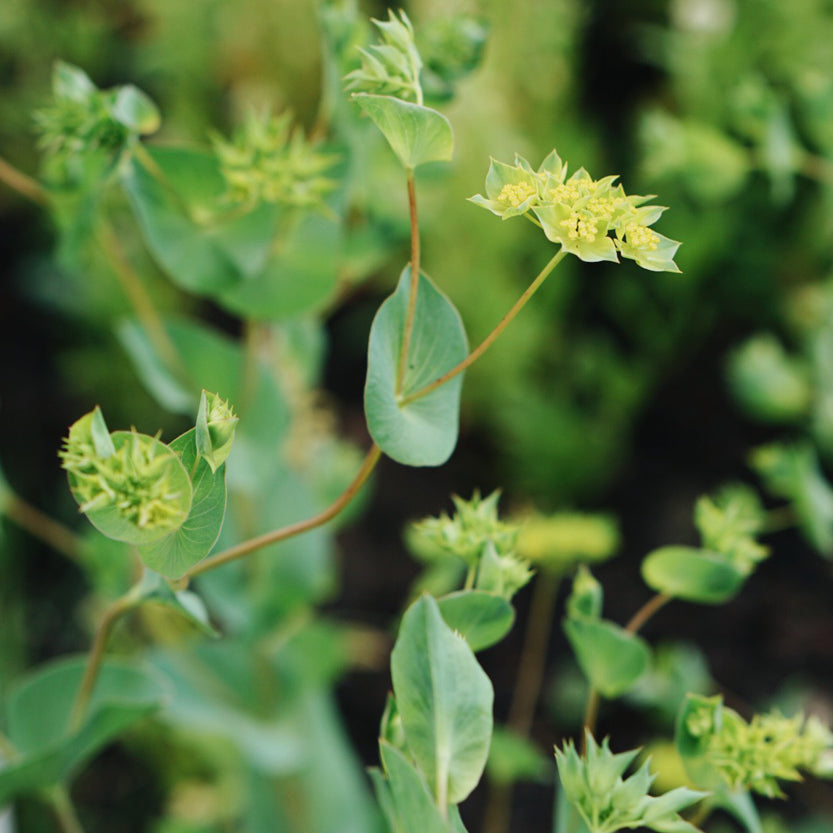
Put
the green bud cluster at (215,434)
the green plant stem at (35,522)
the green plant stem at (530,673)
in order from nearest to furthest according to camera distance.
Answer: the green bud cluster at (215,434) < the green plant stem at (35,522) < the green plant stem at (530,673)

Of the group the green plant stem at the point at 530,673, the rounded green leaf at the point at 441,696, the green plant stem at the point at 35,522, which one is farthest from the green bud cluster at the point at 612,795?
the green plant stem at the point at 530,673

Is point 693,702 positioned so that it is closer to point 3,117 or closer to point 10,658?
point 10,658

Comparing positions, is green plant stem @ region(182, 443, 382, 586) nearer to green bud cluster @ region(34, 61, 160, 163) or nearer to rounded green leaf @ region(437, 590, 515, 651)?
rounded green leaf @ region(437, 590, 515, 651)

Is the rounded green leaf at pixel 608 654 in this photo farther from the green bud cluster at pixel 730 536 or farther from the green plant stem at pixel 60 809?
the green plant stem at pixel 60 809

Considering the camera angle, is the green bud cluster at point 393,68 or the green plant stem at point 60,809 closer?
the green bud cluster at point 393,68

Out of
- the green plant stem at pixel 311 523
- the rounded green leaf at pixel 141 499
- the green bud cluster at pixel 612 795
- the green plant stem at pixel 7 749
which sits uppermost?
the rounded green leaf at pixel 141 499

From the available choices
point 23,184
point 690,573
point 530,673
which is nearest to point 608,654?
point 690,573

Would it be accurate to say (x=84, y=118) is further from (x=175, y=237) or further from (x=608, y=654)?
(x=608, y=654)
